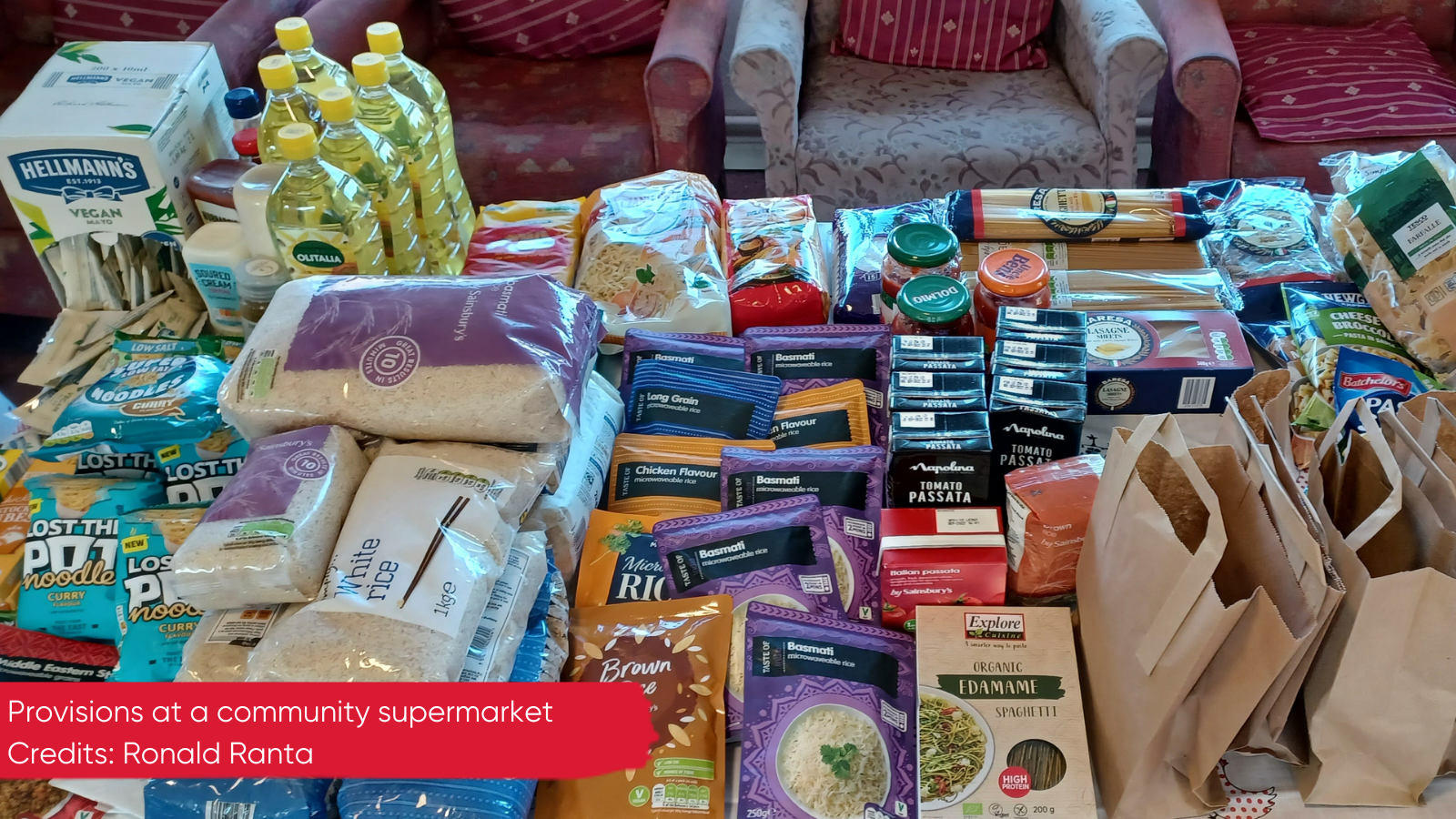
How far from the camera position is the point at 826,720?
41.1 inches

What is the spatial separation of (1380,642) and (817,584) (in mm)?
536

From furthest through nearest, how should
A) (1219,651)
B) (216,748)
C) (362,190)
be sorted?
(362,190)
(216,748)
(1219,651)

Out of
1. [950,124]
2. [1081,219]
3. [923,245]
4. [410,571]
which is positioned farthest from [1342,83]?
[410,571]

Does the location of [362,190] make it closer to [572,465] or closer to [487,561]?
[572,465]

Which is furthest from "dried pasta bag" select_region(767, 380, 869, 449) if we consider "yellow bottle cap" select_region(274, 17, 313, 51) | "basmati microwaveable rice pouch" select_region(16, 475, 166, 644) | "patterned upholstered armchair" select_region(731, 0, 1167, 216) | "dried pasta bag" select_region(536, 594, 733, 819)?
"patterned upholstered armchair" select_region(731, 0, 1167, 216)

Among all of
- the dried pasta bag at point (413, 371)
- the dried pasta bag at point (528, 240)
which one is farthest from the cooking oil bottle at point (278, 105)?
the dried pasta bag at point (413, 371)

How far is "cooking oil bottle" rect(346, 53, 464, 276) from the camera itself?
5.09 feet

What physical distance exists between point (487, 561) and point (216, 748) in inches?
12.0

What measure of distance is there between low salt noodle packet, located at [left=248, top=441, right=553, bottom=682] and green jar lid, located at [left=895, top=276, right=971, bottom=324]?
503mm

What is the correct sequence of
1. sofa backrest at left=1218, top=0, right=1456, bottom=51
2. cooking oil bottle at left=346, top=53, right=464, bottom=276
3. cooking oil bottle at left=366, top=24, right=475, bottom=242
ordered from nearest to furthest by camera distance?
cooking oil bottle at left=346, top=53, right=464, bottom=276
cooking oil bottle at left=366, top=24, right=475, bottom=242
sofa backrest at left=1218, top=0, right=1456, bottom=51

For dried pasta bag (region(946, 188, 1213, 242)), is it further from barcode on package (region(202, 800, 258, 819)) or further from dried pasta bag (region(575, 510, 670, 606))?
barcode on package (region(202, 800, 258, 819))

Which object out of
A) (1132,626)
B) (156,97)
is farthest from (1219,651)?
(156,97)

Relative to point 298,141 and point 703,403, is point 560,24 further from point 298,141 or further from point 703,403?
point 703,403

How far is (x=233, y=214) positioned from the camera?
1.46m
